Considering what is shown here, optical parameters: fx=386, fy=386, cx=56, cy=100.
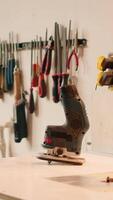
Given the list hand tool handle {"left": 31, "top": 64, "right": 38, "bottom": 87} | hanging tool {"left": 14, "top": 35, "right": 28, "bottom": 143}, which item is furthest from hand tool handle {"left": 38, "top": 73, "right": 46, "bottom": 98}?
hanging tool {"left": 14, "top": 35, "right": 28, "bottom": 143}

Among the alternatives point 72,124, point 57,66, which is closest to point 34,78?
point 57,66

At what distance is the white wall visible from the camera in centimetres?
189

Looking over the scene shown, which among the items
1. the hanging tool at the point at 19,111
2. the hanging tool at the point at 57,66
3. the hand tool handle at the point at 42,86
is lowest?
the hanging tool at the point at 19,111

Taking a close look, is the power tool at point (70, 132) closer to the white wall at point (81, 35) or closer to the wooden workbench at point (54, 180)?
the wooden workbench at point (54, 180)

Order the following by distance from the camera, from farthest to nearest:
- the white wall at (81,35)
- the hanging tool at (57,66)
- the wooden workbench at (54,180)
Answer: the hanging tool at (57,66), the white wall at (81,35), the wooden workbench at (54,180)

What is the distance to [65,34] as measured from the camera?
211 centimetres

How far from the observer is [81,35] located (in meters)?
2.05

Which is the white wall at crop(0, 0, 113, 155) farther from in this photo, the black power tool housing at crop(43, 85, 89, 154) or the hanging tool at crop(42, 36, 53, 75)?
the black power tool housing at crop(43, 85, 89, 154)

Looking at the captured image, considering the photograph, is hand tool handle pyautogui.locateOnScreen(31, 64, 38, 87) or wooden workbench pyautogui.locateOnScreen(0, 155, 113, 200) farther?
hand tool handle pyautogui.locateOnScreen(31, 64, 38, 87)

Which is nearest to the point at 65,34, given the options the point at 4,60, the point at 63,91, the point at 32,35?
the point at 32,35

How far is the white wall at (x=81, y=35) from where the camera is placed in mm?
1890

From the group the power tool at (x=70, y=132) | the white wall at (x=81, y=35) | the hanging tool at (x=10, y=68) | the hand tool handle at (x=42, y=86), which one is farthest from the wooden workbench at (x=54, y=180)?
the hanging tool at (x=10, y=68)

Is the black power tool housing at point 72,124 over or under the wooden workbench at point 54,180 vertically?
over

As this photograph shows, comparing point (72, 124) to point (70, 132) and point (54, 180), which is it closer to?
point (70, 132)
